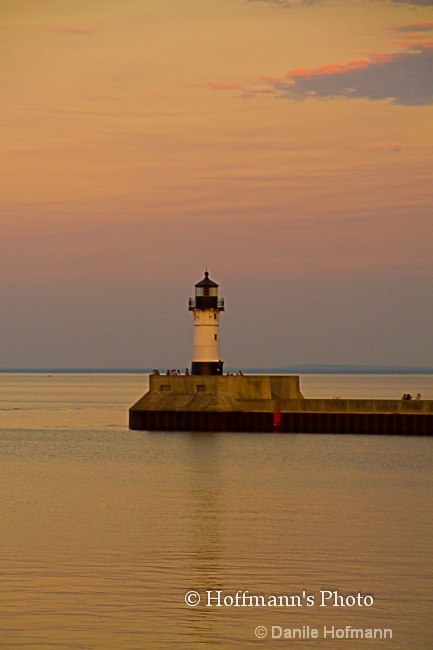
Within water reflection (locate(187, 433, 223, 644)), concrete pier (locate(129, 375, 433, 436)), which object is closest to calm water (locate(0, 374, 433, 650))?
water reflection (locate(187, 433, 223, 644))

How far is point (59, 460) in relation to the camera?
179 ft

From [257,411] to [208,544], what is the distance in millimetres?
32725

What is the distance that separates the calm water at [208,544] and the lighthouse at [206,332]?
675 centimetres

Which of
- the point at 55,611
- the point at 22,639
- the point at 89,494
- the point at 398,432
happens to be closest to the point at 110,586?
the point at 55,611

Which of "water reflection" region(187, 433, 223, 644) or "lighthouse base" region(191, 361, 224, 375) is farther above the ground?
"lighthouse base" region(191, 361, 224, 375)

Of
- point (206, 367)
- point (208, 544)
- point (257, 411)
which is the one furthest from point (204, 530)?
point (206, 367)

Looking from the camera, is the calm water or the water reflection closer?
the calm water

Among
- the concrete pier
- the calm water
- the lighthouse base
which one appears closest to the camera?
the calm water

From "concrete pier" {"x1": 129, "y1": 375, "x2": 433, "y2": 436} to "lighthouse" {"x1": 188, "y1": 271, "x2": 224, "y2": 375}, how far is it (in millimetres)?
1311

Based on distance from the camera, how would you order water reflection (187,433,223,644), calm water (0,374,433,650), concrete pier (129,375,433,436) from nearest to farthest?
1. calm water (0,374,433,650)
2. water reflection (187,433,223,644)
3. concrete pier (129,375,433,436)

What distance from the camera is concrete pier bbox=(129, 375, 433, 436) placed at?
5991 centimetres

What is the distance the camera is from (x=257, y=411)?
62781 millimetres

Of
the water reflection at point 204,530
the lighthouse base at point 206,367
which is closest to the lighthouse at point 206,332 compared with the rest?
the lighthouse base at point 206,367

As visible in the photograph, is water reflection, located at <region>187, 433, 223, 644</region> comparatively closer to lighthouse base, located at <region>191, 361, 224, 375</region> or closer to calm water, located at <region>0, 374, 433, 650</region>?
calm water, located at <region>0, 374, 433, 650</region>
